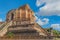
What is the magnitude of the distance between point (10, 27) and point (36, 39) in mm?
11944

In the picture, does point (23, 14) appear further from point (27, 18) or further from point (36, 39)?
point (36, 39)

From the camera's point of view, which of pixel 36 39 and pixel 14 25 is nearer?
pixel 36 39

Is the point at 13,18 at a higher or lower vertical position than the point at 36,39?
higher

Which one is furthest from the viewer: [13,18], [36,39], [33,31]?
[13,18]

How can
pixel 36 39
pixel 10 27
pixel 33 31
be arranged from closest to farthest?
pixel 36 39 → pixel 33 31 → pixel 10 27

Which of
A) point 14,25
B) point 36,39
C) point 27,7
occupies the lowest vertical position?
point 36,39

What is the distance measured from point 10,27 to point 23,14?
515 cm

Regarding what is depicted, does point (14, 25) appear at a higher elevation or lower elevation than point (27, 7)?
lower

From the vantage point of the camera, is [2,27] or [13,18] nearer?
[2,27]

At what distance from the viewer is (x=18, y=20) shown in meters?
62.8

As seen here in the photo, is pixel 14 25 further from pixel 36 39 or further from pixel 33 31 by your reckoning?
pixel 36 39

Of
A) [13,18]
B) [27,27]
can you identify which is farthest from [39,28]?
[13,18]

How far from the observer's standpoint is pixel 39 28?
60500 millimetres

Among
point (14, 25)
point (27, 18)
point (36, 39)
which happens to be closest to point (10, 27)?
point (14, 25)
